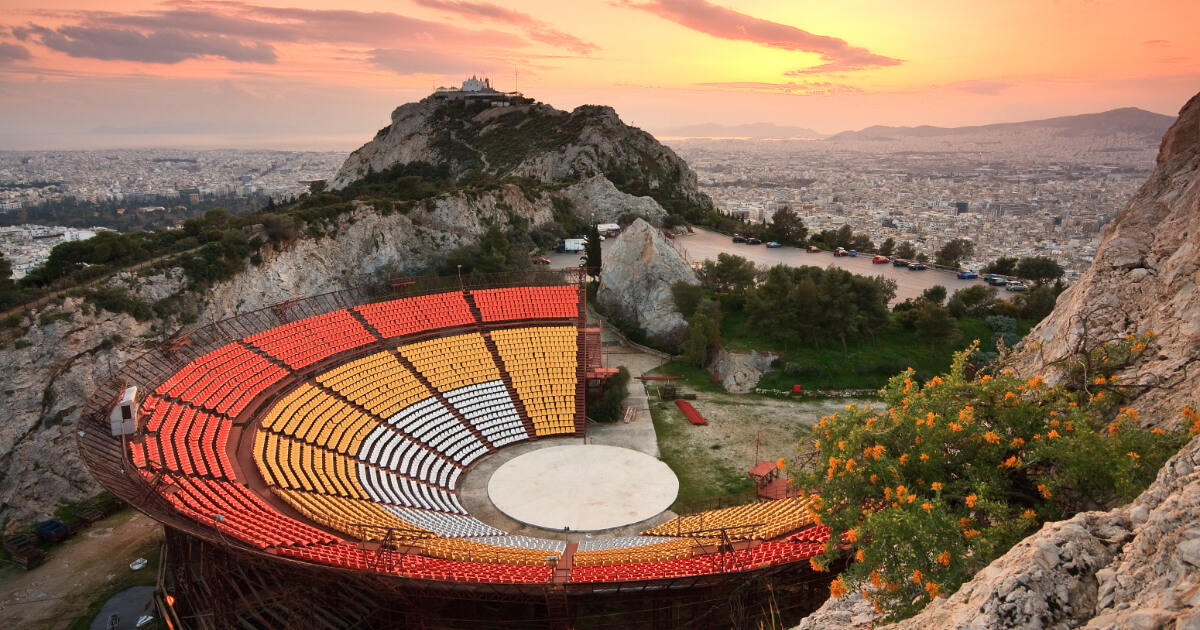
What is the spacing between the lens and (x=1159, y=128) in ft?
378

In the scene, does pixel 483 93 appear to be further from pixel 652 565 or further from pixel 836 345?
pixel 652 565

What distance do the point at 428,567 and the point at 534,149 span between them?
84.0m

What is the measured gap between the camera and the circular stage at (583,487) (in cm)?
2319

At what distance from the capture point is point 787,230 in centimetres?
6888

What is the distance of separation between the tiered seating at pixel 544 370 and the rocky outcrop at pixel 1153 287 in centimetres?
1900

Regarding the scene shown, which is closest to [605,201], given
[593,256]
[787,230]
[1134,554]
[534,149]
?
[787,230]

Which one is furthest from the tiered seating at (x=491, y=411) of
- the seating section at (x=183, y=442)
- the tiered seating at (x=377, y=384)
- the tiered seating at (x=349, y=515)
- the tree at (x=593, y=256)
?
the tree at (x=593, y=256)

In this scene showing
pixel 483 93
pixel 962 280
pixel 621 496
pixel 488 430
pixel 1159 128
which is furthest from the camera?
pixel 483 93

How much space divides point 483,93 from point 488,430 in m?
108

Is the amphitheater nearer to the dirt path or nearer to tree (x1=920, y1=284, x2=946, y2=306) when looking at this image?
the dirt path

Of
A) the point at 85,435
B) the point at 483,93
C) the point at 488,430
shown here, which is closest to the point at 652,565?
the point at 488,430

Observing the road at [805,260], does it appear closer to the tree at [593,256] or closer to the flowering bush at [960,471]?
the tree at [593,256]

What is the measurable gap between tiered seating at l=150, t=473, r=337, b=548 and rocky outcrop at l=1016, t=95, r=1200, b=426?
62.2 feet

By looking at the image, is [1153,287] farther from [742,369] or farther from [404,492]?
[404,492]
